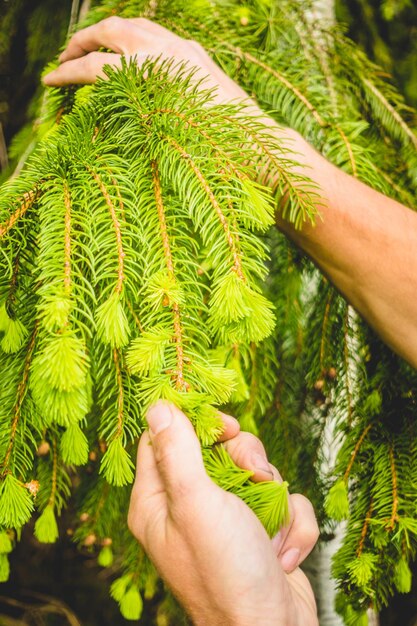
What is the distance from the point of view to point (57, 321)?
62 cm

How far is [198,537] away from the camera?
0.76 metres

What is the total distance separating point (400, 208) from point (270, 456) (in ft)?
2.57

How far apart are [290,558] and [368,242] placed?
64cm

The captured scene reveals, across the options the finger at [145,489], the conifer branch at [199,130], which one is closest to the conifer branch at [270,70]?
the conifer branch at [199,130]

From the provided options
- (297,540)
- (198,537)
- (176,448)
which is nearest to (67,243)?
(176,448)

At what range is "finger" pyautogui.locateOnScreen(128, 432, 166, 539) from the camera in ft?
2.64

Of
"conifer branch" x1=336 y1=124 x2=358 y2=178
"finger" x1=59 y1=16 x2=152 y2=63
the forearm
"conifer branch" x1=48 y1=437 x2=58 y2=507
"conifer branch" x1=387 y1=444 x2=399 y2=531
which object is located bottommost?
"conifer branch" x1=48 y1=437 x2=58 y2=507

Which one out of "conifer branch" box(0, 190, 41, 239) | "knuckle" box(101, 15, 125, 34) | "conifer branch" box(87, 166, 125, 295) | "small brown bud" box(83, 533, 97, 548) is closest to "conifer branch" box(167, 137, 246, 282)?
"conifer branch" box(87, 166, 125, 295)

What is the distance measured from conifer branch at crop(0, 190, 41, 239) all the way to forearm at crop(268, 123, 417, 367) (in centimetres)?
47

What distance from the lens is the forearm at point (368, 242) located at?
39.8 inches

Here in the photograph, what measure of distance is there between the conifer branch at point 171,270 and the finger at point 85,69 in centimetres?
33

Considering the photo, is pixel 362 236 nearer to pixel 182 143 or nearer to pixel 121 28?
pixel 182 143

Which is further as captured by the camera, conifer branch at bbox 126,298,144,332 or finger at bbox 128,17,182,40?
finger at bbox 128,17,182,40

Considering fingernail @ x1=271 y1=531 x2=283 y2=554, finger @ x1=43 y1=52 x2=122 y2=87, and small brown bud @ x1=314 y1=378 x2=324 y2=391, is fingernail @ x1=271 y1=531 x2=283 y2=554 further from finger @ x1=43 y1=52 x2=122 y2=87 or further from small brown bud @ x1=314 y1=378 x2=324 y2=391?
finger @ x1=43 y1=52 x2=122 y2=87
